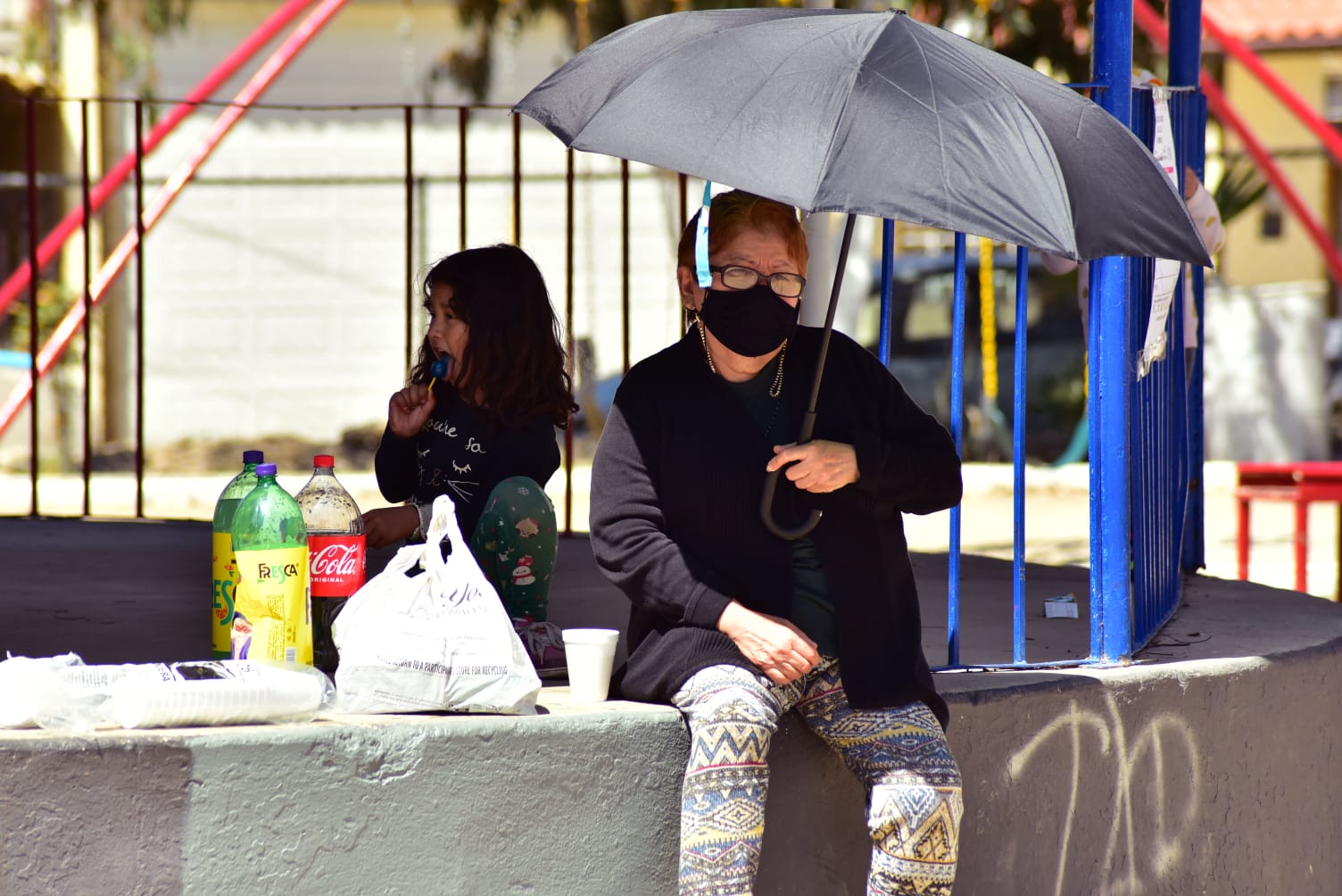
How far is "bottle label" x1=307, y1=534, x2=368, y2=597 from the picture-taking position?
10.8 ft

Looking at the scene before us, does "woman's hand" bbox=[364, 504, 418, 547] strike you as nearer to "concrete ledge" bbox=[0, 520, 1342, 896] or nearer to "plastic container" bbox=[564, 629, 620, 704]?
"concrete ledge" bbox=[0, 520, 1342, 896]

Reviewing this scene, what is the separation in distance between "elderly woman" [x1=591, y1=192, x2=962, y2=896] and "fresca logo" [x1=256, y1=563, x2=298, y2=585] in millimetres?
556

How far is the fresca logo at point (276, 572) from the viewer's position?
308 centimetres

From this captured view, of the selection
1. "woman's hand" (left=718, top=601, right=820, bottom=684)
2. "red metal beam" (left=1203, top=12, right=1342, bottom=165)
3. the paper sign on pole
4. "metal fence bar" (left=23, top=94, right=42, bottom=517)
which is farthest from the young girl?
"red metal beam" (left=1203, top=12, right=1342, bottom=165)

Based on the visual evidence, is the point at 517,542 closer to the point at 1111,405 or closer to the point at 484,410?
the point at 484,410

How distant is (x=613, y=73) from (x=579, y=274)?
1159cm

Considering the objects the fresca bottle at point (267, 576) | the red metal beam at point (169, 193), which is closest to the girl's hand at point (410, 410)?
the fresca bottle at point (267, 576)

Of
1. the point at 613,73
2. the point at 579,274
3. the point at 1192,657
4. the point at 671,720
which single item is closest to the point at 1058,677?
the point at 1192,657

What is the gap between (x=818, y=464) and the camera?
2.97 metres

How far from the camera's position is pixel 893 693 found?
3000 mm

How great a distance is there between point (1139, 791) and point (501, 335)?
1646 mm

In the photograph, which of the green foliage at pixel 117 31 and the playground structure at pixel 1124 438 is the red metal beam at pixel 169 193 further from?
the green foliage at pixel 117 31

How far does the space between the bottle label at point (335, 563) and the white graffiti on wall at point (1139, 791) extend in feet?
4.53

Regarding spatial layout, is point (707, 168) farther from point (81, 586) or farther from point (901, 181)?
point (81, 586)
